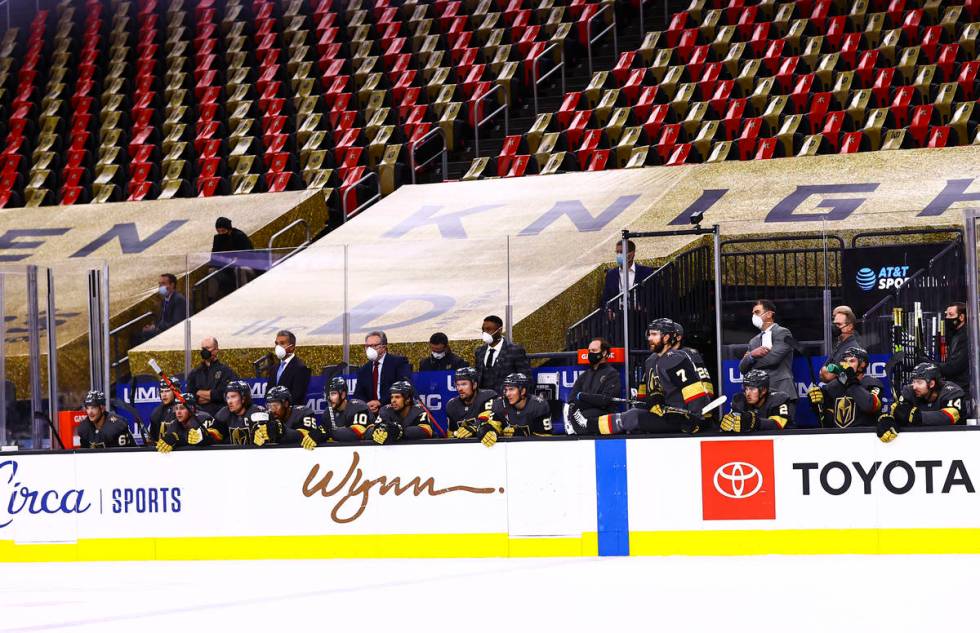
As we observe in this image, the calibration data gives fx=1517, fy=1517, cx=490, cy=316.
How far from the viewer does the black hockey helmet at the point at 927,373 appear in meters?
10.8

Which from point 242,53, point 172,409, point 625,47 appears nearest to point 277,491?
point 172,409

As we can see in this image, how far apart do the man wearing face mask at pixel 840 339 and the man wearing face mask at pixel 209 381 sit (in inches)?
202

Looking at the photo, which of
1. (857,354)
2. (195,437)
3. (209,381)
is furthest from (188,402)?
(857,354)

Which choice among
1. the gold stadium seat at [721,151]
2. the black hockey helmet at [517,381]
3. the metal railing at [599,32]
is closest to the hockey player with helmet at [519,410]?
the black hockey helmet at [517,381]

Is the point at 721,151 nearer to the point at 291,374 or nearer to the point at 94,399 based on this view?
the point at 291,374

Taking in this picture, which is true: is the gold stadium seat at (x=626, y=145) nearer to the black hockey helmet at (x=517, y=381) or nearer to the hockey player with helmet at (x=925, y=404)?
the black hockey helmet at (x=517, y=381)

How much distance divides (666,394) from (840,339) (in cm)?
165

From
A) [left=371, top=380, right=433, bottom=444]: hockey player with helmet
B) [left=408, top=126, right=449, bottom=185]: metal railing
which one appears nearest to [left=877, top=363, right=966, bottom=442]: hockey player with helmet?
[left=371, top=380, right=433, bottom=444]: hockey player with helmet

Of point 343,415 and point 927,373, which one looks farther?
point 343,415

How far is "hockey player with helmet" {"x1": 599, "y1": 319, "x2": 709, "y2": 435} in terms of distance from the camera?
35.7 ft

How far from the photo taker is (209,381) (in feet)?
43.8

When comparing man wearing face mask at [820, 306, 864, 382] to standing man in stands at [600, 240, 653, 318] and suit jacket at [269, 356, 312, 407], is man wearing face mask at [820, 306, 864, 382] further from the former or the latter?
suit jacket at [269, 356, 312, 407]

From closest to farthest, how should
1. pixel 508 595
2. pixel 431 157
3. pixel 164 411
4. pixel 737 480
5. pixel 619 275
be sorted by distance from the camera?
1. pixel 508 595
2. pixel 737 480
3. pixel 619 275
4. pixel 164 411
5. pixel 431 157

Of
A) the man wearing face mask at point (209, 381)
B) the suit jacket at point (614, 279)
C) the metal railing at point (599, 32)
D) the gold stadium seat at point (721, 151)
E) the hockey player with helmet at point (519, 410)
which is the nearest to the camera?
the hockey player with helmet at point (519, 410)
